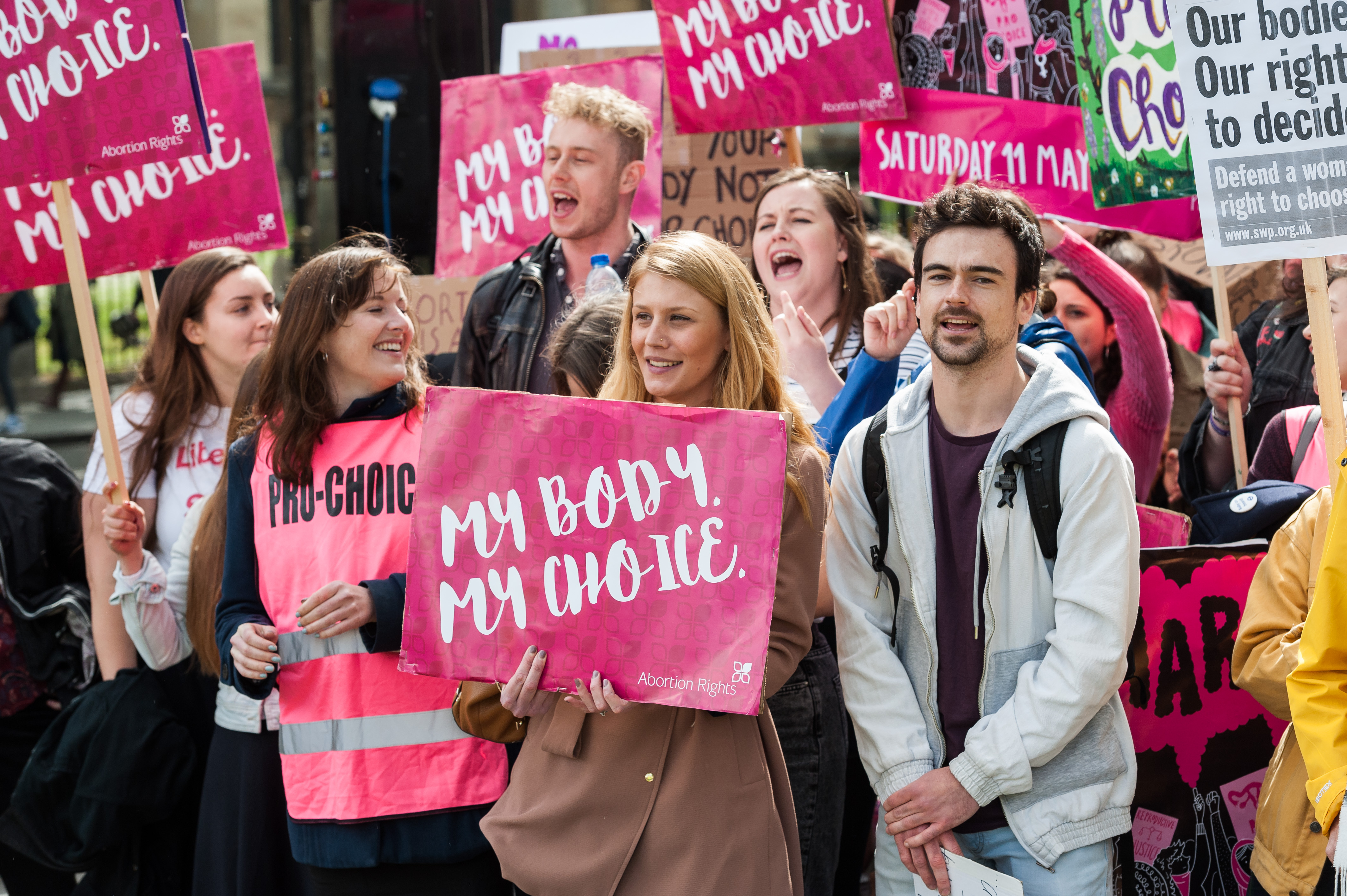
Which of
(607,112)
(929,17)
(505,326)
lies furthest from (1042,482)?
(929,17)

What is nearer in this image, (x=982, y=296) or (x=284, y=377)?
(x=982, y=296)

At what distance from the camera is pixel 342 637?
116 inches

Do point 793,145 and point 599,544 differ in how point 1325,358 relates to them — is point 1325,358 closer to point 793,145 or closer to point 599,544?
point 599,544

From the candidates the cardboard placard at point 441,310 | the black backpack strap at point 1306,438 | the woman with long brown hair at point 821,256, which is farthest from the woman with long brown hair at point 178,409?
the black backpack strap at point 1306,438

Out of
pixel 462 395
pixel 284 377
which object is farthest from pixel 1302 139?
pixel 284 377

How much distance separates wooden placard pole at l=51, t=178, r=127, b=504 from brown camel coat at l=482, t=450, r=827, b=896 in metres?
1.74

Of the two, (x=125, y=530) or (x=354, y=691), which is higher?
(x=125, y=530)

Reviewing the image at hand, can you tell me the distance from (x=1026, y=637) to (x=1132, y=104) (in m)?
2.21

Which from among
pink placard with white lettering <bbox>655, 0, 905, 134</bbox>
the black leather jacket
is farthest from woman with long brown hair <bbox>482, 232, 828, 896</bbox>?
pink placard with white lettering <bbox>655, 0, 905, 134</bbox>

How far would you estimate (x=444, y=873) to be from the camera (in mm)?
2957

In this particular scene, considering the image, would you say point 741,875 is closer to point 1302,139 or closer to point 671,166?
point 1302,139

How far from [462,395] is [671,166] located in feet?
10.4

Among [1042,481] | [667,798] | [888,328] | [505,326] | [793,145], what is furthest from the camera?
[793,145]

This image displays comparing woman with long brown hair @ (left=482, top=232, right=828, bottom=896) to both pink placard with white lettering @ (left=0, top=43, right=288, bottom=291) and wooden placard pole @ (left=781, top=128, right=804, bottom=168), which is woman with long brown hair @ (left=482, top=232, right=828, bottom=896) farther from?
pink placard with white lettering @ (left=0, top=43, right=288, bottom=291)
